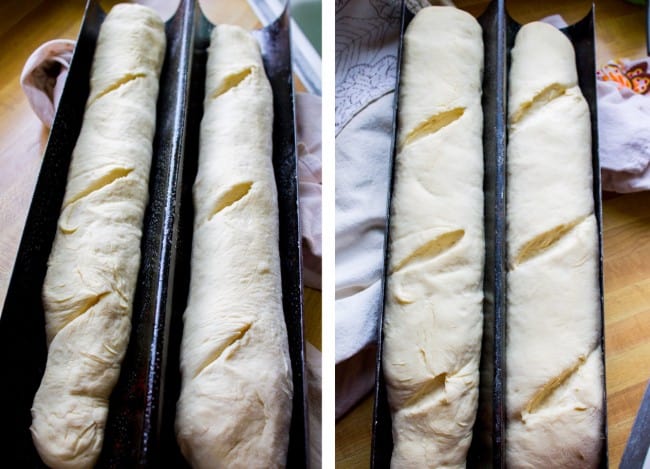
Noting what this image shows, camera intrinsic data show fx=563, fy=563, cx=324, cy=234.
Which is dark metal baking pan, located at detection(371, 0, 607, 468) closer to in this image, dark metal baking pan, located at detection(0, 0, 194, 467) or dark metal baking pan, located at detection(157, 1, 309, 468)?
dark metal baking pan, located at detection(157, 1, 309, 468)

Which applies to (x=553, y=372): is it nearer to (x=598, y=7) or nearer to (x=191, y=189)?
(x=191, y=189)

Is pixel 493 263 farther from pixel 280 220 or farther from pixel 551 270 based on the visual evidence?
pixel 280 220

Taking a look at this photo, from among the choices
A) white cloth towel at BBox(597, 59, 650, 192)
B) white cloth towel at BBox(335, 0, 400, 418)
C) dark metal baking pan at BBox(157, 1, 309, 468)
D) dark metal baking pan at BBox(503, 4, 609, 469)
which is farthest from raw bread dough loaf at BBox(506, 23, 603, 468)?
dark metal baking pan at BBox(157, 1, 309, 468)

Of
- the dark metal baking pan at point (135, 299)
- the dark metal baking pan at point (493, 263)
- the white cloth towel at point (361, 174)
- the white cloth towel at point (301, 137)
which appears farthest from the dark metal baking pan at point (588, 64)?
the dark metal baking pan at point (135, 299)

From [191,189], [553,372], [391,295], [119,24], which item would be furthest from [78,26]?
[553,372]

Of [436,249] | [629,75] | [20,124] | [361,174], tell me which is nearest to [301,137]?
[361,174]

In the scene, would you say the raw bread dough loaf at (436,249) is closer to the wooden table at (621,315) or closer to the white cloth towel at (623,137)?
the wooden table at (621,315)

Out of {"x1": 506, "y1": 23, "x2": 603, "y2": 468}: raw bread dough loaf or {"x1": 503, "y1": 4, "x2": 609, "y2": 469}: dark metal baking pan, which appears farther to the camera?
{"x1": 503, "y1": 4, "x2": 609, "y2": 469}: dark metal baking pan
